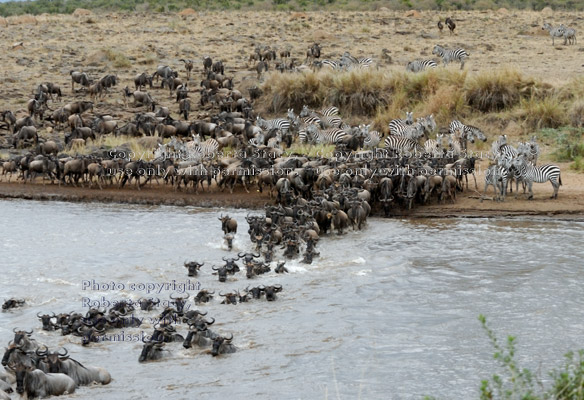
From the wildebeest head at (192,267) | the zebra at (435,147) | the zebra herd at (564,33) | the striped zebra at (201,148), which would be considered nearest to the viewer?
the wildebeest head at (192,267)

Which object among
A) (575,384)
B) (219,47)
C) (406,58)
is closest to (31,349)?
(575,384)

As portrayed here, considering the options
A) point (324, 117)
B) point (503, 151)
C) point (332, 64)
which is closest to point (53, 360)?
point (503, 151)

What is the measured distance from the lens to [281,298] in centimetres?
1298

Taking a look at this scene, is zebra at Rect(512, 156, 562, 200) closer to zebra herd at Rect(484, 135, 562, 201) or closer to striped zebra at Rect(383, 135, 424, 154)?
zebra herd at Rect(484, 135, 562, 201)

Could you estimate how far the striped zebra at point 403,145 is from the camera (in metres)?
21.4

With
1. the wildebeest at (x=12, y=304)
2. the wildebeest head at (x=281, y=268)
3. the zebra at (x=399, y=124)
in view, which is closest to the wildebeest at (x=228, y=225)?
the wildebeest head at (x=281, y=268)

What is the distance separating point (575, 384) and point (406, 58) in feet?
86.6

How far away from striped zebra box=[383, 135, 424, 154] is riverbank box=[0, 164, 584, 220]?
5.82 feet

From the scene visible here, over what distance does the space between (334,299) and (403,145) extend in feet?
30.6

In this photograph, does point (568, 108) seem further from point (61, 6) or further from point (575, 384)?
point (61, 6)

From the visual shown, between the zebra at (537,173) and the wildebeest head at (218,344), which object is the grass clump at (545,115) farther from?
the wildebeest head at (218,344)

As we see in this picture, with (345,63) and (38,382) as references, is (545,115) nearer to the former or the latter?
(345,63)

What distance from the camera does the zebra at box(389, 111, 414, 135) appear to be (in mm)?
22578

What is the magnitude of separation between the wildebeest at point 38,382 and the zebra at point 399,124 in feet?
47.3
